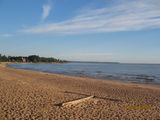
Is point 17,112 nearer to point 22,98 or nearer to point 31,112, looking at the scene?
point 31,112

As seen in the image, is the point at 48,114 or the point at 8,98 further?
the point at 8,98

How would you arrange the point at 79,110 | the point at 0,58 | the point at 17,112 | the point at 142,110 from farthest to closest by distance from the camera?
1. the point at 0,58
2. the point at 142,110
3. the point at 79,110
4. the point at 17,112

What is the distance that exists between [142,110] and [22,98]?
6.00 metres

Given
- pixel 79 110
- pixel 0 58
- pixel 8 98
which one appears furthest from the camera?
pixel 0 58

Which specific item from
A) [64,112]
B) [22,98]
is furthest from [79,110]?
[22,98]

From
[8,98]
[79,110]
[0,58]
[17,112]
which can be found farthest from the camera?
[0,58]

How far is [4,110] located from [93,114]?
358 centimetres

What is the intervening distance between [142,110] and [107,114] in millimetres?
2173

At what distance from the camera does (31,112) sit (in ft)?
36.1

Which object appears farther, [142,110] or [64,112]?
[142,110]

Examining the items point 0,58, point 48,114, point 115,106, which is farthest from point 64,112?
point 0,58

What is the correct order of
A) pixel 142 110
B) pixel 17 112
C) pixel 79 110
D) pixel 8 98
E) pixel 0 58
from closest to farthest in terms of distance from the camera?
pixel 17 112
pixel 79 110
pixel 142 110
pixel 8 98
pixel 0 58

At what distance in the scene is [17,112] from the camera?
10.8 meters

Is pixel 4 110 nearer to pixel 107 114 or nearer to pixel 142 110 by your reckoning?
pixel 107 114
